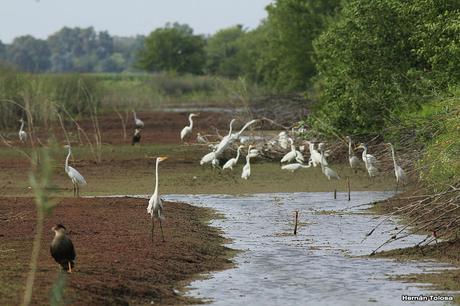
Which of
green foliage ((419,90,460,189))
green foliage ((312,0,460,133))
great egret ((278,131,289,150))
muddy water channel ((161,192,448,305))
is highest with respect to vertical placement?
green foliage ((312,0,460,133))

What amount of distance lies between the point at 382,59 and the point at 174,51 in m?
74.3

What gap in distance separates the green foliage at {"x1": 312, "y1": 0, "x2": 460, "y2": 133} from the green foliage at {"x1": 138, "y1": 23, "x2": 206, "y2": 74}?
Result: 233 feet

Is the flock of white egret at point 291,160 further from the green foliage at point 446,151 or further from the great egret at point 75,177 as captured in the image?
the green foliage at point 446,151

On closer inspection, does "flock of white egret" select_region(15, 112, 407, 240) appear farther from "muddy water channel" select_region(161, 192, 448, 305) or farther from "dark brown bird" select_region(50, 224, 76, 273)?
"dark brown bird" select_region(50, 224, 76, 273)

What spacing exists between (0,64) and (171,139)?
32.2 feet

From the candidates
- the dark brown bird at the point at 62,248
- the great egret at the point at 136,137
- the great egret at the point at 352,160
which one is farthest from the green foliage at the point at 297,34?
the dark brown bird at the point at 62,248

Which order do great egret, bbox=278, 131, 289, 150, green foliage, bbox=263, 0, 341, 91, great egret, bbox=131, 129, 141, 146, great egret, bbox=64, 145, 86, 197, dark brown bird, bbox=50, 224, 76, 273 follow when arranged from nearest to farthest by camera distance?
dark brown bird, bbox=50, 224, 76, 273 < great egret, bbox=64, 145, 86, 197 < great egret, bbox=278, 131, 289, 150 < great egret, bbox=131, 129, 141, 146 < green foliage, bbox=263, 0, 341, 91

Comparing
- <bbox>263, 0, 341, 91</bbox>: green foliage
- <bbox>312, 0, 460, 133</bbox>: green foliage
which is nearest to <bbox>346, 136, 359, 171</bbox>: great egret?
<bbox>312, 0, 460, 133</bbox>: green foliage

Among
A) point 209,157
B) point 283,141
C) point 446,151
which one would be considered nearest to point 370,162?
point 209,157

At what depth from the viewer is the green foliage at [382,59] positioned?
2559 centimetres

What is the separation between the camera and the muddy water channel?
498 inches

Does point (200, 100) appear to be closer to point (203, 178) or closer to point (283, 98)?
point (283, 98)

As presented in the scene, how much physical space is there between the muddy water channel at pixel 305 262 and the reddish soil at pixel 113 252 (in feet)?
1.56

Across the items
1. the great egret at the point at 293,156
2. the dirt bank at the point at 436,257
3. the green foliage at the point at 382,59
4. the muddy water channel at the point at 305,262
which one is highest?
the green foliage at the point at 382,59
